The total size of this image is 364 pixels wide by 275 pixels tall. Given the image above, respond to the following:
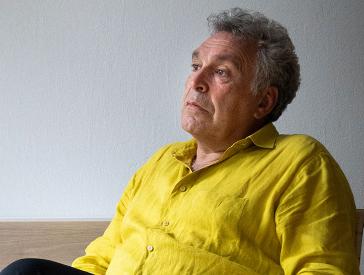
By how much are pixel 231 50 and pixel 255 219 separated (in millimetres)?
412

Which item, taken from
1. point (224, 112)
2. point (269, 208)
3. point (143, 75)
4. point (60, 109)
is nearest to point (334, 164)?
point (269, 208)

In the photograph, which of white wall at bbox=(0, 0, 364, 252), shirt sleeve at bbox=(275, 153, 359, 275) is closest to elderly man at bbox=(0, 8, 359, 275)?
shirt sleeve at bbox=(275, 153, 359, 275)

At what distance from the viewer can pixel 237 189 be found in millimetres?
1326

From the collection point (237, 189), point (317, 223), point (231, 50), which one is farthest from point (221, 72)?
point (317, 223)

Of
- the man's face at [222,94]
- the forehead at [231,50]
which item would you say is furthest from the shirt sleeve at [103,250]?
the forehead at [231,50]

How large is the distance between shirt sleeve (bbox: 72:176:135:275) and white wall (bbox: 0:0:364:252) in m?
0.30

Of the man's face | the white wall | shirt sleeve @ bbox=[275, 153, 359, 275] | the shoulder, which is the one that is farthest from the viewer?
the white wall

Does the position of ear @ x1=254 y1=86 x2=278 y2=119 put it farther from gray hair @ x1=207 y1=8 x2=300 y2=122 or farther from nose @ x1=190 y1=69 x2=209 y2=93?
nose @ x1=190 y1=69 x2=209 y2=93

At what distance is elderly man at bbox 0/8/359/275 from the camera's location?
1.26m

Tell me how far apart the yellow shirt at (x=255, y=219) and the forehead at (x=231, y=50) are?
0.58ft

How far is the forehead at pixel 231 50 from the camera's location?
4.81 ft

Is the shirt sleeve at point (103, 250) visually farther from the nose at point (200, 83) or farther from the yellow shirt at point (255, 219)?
the nose at point (200, 83)

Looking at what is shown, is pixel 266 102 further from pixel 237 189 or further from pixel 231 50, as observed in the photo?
pixel 237 189

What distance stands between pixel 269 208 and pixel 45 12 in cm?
99
